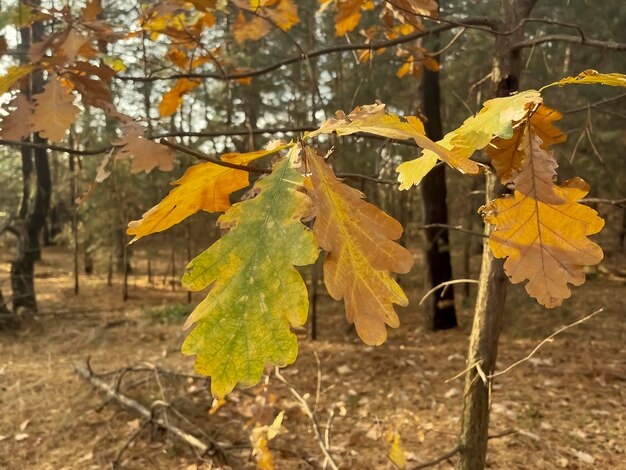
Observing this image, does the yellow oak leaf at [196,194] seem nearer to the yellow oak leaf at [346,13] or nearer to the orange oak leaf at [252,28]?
the yellow oak leaf at [346,13]

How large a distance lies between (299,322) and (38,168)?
14318 mm

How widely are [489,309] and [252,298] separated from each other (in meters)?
1.55

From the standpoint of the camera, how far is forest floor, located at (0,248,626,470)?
3760 millimetres

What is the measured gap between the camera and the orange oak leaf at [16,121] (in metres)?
1.33

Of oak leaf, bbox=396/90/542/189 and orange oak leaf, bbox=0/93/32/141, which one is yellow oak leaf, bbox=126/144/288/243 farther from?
orange oak leaf, bbox=0/93/32/141

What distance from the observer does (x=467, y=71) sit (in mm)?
8883

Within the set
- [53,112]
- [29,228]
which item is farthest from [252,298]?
[29,228]

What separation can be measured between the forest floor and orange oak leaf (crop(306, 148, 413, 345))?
196 cm

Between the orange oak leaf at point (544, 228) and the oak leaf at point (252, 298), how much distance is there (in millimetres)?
403

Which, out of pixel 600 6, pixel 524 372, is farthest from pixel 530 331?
pixel 600 6

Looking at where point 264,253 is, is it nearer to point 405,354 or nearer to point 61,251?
point 405,354

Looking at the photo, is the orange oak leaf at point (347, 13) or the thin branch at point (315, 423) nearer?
the orange oak leaf at point (347, 13)

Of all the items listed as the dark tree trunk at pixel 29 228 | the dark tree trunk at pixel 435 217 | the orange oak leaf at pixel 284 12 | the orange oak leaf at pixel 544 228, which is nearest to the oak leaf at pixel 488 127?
the orange oak leaf at pixel 544 228

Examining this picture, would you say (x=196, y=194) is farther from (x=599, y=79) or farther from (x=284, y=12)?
(x=284, y=12)
